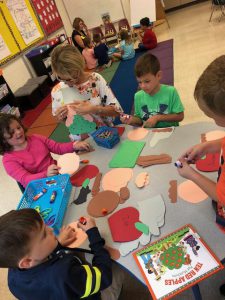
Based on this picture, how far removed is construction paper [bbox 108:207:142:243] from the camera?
1039mm

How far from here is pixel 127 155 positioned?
4.91 ft

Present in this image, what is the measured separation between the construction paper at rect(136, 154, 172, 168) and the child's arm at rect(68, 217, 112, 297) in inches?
18.5

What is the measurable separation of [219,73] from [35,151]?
1287mm

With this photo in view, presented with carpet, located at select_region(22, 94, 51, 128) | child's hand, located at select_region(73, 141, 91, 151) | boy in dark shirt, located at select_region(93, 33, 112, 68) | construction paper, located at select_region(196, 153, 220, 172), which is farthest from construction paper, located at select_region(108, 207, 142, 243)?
boy in dark shirt, located at select_region(93, 33, 112, 68)

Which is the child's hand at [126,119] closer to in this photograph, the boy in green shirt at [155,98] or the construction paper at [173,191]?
the boy in green shirt at [155,98]

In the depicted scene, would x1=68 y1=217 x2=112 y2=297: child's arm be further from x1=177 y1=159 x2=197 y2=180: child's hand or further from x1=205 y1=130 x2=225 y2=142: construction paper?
x1=205 y1=130 x2=225 y2=142: construction paper

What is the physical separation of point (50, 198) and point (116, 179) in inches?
13.6

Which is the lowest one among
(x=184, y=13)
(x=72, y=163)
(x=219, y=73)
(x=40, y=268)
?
(x=184, y=13)

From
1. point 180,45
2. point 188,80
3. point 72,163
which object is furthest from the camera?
point 180,45

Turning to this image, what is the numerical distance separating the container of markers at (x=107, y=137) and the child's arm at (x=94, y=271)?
0.67 metres

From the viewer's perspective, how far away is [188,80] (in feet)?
12.8

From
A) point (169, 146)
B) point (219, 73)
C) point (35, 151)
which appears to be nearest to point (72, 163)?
point (35, 151)

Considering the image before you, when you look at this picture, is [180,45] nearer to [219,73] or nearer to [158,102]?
[158,102]

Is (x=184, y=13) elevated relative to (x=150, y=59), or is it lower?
lower
